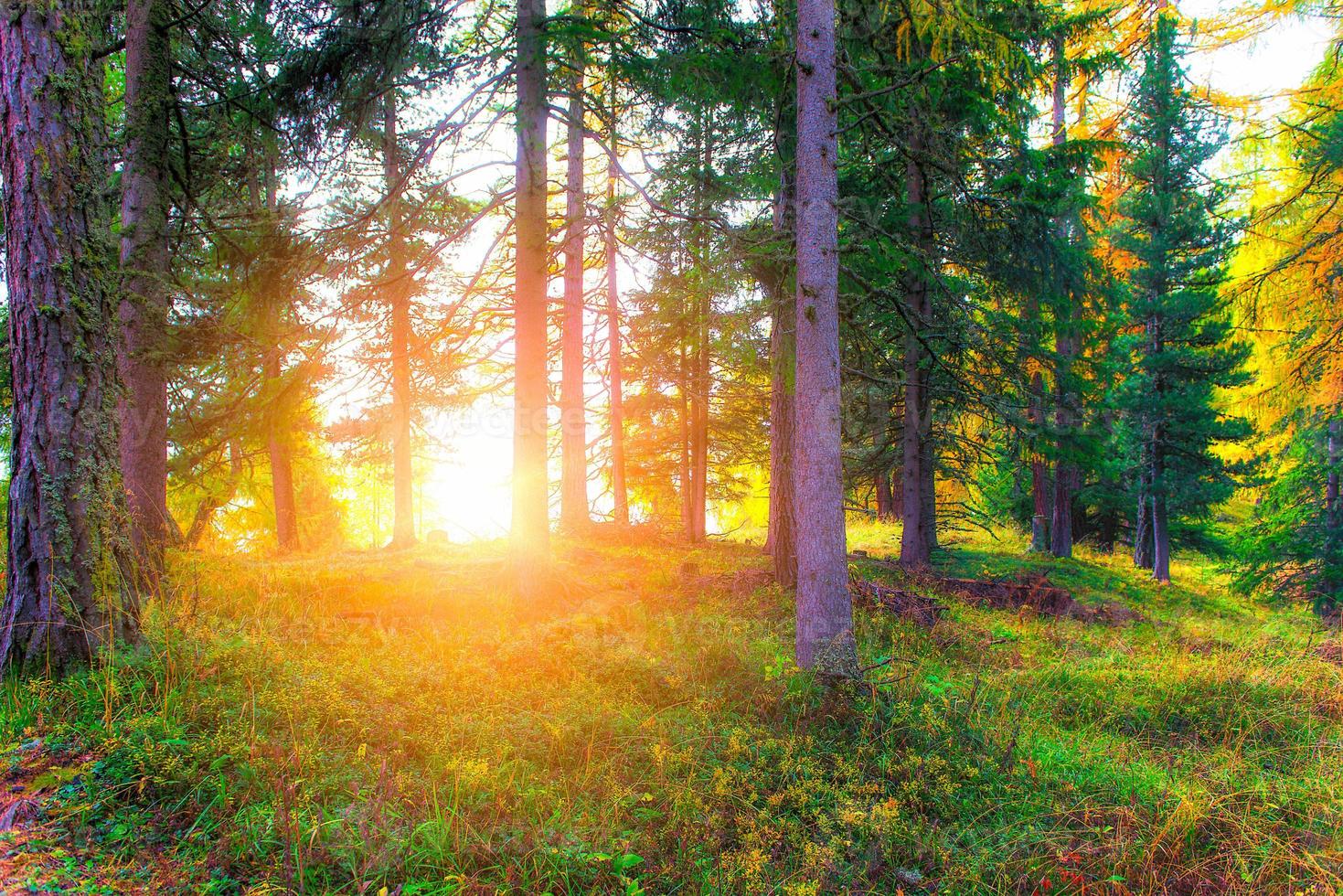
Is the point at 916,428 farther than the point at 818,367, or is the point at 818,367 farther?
the point at 916,428

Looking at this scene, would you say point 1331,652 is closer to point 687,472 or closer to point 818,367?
point 818,367

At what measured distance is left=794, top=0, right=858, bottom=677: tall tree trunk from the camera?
19.4ft

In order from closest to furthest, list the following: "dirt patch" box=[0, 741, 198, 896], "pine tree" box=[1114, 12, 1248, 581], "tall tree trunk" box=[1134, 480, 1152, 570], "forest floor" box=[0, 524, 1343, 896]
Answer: "dirt patch" box=[0, 741, 198, 896], "forest floor" box=[0, 524, 1343, 896], "pine tree" box=[1114, 12, 1248, 581], "tall tree trunk" box=[1134, 480, 1152, 570]

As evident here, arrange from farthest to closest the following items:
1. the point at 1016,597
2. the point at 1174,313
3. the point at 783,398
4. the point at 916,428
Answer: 1. the point at 1174,313
2. the point at 916,428
3. the point at 1016,597
4. the point at 783,398

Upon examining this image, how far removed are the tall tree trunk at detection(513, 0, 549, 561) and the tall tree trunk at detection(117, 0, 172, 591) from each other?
13.3 feet

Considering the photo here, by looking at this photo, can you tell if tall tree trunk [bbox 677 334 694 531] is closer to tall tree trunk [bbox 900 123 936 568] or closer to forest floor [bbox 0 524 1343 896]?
tall tree trunk [bbox 900 123 936 568]

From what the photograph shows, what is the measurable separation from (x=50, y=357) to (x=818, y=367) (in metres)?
6.06

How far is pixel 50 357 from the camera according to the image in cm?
441

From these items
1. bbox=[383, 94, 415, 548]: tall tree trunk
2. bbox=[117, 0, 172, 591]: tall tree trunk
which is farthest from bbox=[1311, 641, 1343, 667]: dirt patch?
bbox=[117, 0, 172, 591]: tall tree trunk

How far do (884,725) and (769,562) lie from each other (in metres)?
6.29

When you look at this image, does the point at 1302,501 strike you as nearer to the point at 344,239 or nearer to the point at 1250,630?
the point at 1250,630

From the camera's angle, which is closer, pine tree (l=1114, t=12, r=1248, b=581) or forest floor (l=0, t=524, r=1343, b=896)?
forest floor (l=0, t=524, r=1343, b=896)

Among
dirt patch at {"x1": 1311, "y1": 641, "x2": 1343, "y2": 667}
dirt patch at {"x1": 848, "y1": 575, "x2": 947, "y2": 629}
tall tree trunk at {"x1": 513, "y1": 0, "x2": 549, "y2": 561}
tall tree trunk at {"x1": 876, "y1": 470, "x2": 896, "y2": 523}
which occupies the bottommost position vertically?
dirt patch at {"x1": 1311, "y1": 641, "x2": 1343, "y2": 667}

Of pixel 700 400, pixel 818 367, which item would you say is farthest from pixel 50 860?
pixel 700 400
